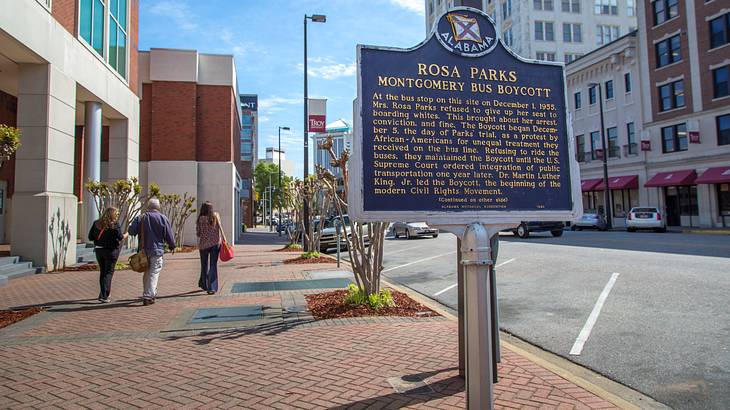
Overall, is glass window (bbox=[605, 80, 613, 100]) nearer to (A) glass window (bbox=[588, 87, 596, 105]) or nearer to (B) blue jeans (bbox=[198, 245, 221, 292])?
(A) glass window (bbox=[588, 87, 596, 105])

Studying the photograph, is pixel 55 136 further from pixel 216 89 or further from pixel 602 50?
pixel 602 50

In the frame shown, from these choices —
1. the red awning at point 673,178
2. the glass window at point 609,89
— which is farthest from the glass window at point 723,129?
the glass window at point 609,89

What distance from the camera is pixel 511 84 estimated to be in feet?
12.9

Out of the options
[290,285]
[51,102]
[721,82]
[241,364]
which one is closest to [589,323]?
[241,364]

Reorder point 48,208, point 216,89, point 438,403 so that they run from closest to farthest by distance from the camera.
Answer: point 438,403
point 48,208
point 216,89

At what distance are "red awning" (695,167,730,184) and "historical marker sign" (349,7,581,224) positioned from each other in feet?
100.0

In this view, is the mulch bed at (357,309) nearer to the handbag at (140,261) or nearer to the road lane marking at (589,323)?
the road lane marking at (589,323)

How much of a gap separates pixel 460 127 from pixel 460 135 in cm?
6

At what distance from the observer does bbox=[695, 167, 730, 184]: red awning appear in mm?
28244

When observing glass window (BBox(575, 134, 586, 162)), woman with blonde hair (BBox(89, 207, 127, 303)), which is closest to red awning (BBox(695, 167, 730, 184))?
glass window (BBox(575, 134, 586, 162))

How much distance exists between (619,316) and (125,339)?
20.6 feet

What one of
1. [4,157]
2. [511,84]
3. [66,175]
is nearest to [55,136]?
[66,175]

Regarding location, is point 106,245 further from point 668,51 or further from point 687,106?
point 668,51

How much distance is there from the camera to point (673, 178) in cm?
3181
